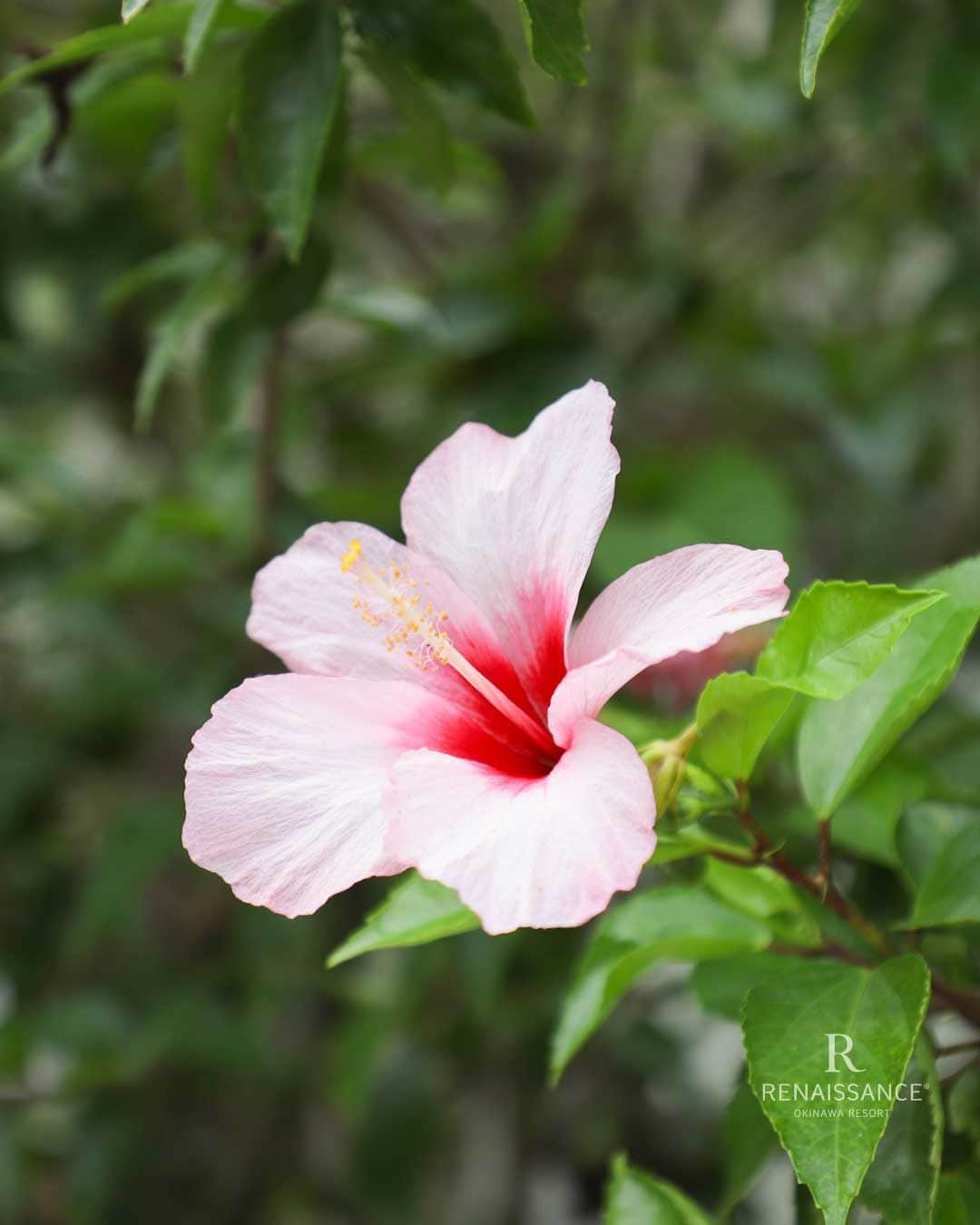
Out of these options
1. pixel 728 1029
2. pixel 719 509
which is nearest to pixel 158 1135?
pixel 728 1029

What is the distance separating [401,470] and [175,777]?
20.8 inches

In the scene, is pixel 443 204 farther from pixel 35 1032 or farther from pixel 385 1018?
pixel 35 1032

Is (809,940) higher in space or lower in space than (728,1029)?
higher

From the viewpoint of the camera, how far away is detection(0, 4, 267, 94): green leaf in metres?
0.76

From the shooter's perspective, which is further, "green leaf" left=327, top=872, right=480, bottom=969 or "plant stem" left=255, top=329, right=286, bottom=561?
"plant stem" left=255, top=329, right=286, bottom=561

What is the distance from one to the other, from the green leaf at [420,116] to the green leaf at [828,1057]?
23.7 inches

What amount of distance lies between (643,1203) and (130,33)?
0.77 metres

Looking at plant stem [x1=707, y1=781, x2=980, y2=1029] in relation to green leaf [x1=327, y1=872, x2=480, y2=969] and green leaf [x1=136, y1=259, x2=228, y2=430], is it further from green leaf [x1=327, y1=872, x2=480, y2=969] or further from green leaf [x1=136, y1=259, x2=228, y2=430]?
green leaf [x1=136, y1=259, x2=228, y2=430]

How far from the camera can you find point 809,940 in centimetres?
70

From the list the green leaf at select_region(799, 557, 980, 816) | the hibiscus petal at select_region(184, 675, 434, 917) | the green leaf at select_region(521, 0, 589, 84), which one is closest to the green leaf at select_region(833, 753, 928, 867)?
the green leaf at select_region(799, 557, 980, 816)

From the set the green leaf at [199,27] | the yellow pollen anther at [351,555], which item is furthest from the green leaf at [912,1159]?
the green leaf at [199,27]

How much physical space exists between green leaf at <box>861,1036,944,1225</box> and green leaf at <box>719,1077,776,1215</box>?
0.38 ft

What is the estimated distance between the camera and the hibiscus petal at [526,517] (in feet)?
2.09

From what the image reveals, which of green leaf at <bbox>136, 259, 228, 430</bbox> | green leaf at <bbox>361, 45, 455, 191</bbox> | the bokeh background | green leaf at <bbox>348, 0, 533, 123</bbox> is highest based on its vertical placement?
green leaf at <bbox>348, 0, 533, 123</bbox>
